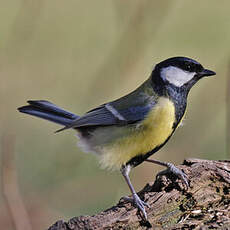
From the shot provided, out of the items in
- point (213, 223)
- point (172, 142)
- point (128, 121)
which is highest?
point (128, 121)

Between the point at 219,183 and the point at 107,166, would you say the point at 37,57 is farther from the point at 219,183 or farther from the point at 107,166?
the point at 219,183

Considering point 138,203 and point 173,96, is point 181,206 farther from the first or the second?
point 173,96

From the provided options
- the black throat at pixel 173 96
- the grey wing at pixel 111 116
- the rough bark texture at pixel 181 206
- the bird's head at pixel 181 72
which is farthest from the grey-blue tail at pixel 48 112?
the rough bark texture at pixel 181 206

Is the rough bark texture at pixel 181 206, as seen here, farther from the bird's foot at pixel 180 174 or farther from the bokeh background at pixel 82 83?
the bokeh background at pixel 82 83

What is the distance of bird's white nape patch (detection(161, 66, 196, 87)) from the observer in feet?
11.9

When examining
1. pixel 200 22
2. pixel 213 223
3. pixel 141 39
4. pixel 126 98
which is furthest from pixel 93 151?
pixel 200 22

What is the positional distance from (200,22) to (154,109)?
396 centimetres

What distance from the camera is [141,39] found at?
4.06 meters

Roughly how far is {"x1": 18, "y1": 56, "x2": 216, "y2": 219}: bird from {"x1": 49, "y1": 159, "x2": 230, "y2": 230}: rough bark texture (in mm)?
396

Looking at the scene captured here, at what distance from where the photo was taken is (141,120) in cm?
359

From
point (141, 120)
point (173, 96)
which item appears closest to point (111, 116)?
point (141, 120)

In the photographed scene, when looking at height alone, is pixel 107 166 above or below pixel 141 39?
below

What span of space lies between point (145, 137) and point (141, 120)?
5.2 inches

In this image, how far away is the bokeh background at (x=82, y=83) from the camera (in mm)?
3936
